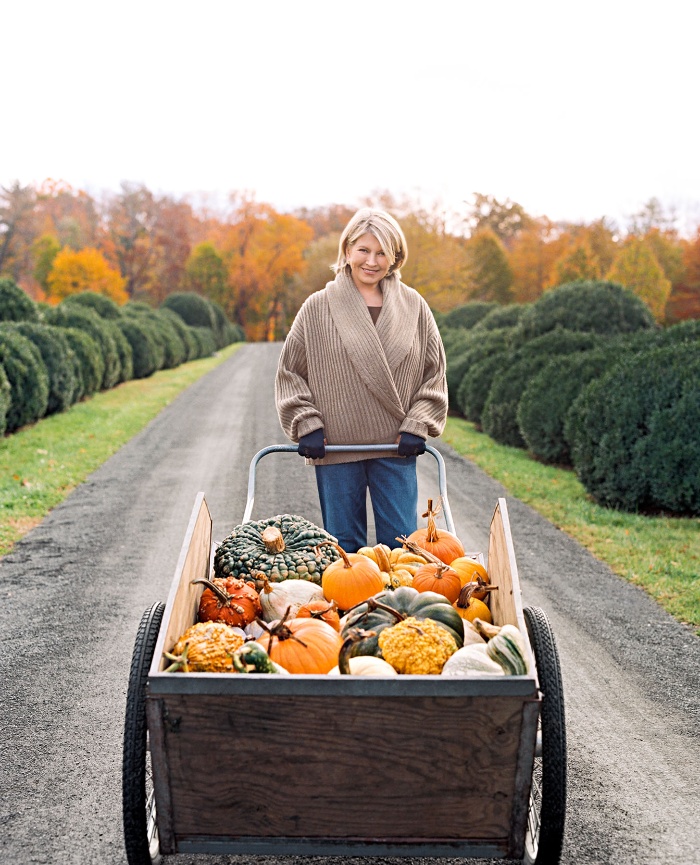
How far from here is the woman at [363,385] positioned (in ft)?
13.2

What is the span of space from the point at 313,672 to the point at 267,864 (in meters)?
0.81

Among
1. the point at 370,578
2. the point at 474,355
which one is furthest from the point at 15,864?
the point at 474,355

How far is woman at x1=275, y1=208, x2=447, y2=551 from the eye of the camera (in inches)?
159

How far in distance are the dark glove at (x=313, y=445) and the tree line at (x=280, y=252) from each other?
2796 centimetres

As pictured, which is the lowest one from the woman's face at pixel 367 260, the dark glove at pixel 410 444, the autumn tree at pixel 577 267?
the dark glove at pixel 410 444

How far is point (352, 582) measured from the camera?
306cm

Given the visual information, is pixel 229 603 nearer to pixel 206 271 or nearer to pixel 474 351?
pixel 474 351

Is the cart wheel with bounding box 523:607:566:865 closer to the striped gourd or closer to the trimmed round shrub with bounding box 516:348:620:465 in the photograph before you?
the striped gourd

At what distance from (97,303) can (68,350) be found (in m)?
9.43

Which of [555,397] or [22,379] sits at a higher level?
[22,379]

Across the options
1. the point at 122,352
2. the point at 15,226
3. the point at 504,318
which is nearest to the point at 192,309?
the point at 15,226

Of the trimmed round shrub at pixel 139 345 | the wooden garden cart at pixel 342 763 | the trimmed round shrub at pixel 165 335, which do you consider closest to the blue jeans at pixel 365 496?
the wooden garden cart at pixel 342 763

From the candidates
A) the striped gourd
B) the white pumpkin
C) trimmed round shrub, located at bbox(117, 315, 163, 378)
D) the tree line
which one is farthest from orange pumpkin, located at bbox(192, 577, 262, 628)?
the tree line

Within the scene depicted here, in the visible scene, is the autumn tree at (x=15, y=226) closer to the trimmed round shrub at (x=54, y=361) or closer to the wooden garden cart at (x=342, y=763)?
the trimmed round shrub at (x=54, y=361)
